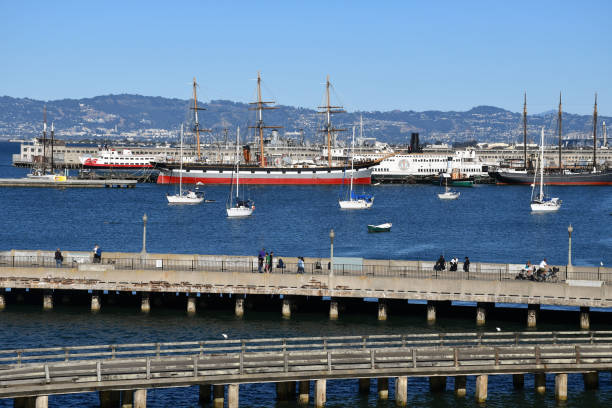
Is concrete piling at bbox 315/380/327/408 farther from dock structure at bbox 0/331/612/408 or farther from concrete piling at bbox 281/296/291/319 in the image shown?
concrete piling at bbox 281/296/291/319

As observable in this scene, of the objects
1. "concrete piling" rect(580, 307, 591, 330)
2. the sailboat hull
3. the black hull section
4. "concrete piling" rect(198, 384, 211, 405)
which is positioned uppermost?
the black hull section

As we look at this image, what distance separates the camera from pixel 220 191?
156250 millimetres

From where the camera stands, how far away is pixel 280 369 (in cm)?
2984

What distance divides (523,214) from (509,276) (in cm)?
7074

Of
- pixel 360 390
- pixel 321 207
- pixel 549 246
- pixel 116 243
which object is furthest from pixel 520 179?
pixel 360 390

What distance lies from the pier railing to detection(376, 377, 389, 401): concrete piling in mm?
11639

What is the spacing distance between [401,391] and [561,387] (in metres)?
5.61

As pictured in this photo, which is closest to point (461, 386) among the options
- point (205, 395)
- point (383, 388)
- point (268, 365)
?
point (383, 388)

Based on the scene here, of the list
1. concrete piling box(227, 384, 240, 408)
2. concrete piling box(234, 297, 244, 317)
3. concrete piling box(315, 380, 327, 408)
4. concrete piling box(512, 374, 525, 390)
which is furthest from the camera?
concrete piling box(234, 297, 244, 317)

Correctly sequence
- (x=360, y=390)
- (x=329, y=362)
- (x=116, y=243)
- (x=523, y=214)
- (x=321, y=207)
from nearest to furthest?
(x=329, y=362) → (x=360, y=390) → (x=116, y=243) → (x=523, y=214) → (x=321, y=207)

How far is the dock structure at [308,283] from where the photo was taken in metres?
41.2

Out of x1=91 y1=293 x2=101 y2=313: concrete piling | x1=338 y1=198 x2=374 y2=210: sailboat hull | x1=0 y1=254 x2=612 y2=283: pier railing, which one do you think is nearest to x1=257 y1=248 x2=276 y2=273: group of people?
x1=0 y1=254 x2=612 y2=283: pier railing

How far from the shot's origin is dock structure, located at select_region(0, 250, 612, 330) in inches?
1622

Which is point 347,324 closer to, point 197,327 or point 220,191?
point 197,327
